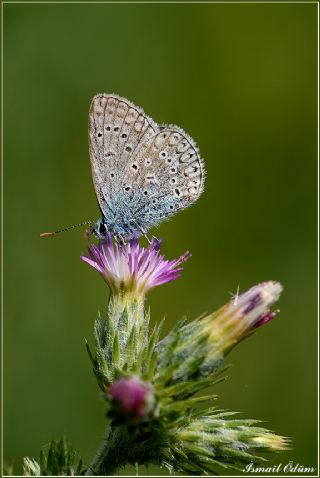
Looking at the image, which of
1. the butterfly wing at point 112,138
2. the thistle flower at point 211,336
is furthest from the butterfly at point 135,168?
the thistle flower at point 211,336

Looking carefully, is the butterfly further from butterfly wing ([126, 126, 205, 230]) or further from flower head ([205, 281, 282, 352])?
flower head ([205, 281, 282, 352])

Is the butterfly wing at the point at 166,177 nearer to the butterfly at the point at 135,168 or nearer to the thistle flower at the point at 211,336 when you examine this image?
the butterfly at the point at 135,168

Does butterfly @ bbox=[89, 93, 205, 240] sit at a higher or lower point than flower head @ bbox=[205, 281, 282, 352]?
higher

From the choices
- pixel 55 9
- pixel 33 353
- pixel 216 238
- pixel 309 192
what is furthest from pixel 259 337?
pixel 55 9

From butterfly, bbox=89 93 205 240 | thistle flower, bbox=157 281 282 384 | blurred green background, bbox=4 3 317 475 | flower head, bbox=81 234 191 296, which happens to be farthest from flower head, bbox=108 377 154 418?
blurred green background, bbox=4 3 317 475

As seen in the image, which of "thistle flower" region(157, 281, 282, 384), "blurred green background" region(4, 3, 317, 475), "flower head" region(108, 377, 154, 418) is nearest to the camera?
"flower head" region(108, 377, 154, 418)

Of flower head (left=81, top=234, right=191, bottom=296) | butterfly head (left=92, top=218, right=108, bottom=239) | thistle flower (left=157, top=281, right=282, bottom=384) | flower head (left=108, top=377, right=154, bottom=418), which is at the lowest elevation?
flower head (left=108, top=377, right=154, bottom=418)

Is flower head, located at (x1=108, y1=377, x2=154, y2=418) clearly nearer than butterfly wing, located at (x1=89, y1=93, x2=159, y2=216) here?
Yes

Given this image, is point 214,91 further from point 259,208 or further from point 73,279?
point 73,279
